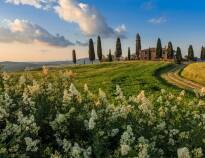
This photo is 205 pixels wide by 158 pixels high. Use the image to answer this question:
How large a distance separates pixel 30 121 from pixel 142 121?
290 cm

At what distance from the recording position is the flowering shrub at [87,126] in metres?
10.3

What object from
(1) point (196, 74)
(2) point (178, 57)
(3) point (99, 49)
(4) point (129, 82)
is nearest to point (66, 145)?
(4) point (129, 82)

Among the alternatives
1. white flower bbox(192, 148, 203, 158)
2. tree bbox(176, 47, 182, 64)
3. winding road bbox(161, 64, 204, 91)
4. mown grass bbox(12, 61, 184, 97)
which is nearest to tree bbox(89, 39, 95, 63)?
tree bbox(176, 47, 182, 64)

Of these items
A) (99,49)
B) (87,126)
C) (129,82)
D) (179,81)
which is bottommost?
(179,81)

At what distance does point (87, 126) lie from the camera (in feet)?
36.9

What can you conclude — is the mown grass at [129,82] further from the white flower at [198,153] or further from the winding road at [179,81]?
the white flower at [198,153]

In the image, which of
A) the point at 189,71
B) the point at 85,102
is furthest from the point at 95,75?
the point at 85,102

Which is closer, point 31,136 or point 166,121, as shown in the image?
point 31,136

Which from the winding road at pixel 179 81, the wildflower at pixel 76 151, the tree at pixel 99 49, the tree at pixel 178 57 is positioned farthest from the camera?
the tree at pixel 99 49

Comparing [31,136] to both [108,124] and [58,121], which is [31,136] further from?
[108,124]

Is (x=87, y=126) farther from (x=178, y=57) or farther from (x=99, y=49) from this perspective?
(x=99, y=49)

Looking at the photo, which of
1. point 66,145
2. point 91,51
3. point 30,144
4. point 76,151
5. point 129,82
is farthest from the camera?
point 91,51

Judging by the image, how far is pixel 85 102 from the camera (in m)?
13.2

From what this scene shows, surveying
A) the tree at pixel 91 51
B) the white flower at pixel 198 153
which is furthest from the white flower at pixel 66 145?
the tree at pixel 91 51
